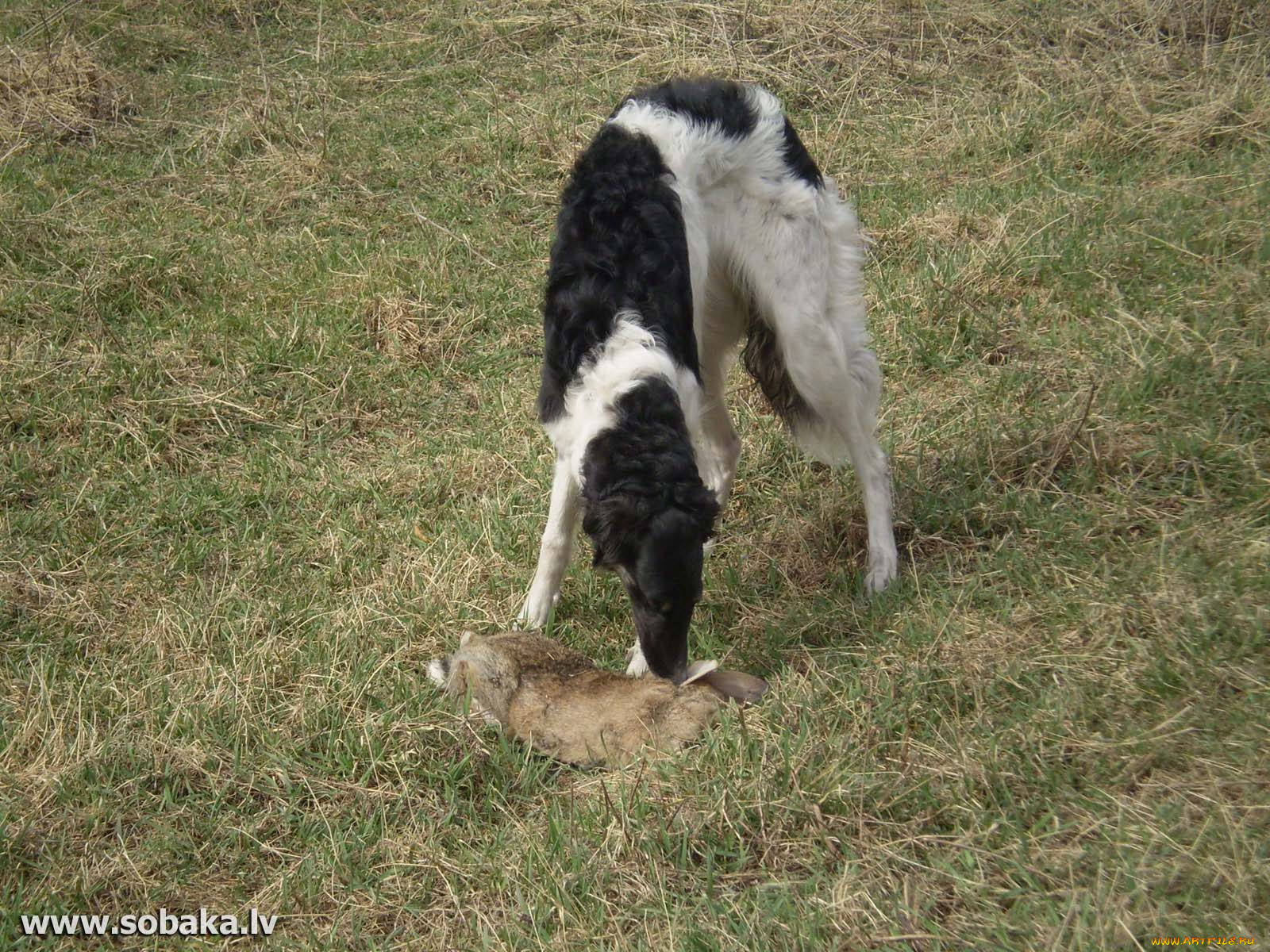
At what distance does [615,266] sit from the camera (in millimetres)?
3725

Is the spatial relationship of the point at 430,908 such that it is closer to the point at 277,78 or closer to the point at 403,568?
the point at 403,568

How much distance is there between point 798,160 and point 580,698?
208cm

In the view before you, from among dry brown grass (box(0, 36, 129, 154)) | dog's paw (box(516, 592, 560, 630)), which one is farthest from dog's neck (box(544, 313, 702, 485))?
dry brown grass (box(0, 36, 129, 154))

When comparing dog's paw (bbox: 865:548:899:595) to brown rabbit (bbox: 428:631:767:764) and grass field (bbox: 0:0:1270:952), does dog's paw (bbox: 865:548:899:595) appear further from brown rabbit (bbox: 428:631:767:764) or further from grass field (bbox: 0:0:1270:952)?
brown rabbit (bbox: 428:631:767:764)

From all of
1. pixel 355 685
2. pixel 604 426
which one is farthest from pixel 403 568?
pixel 604 426

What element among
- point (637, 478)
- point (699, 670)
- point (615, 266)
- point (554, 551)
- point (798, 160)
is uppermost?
point (798, 160)

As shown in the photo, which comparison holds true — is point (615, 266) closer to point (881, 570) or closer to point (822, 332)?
point (822, 332)

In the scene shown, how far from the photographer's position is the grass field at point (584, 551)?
9.24 feet

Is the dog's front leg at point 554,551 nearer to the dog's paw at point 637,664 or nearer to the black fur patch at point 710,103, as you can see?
the dog's paw at point 637,664

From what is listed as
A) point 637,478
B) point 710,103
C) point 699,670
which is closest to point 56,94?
point 710,103

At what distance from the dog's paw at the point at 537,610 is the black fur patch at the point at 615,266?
2.00ft

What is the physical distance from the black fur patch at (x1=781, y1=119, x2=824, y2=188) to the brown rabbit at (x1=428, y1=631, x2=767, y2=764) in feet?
5.93

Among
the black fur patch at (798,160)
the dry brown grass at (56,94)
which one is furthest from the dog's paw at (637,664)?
the dry brown grass at (56,94)

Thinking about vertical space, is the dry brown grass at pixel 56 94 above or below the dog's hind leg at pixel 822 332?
below
